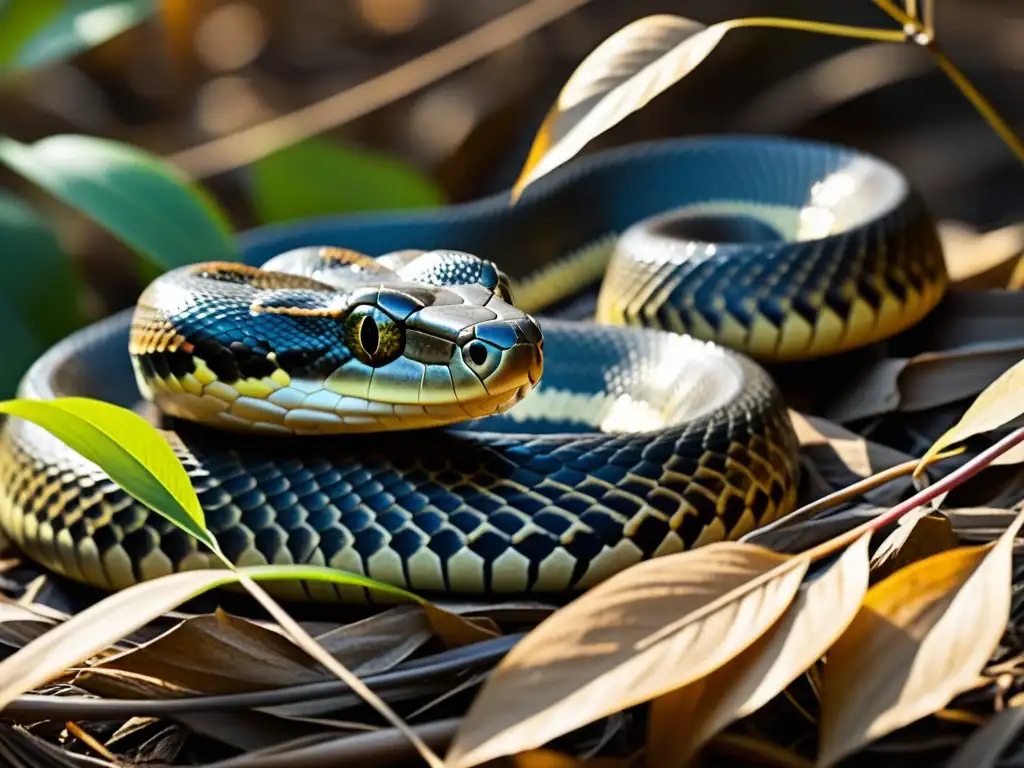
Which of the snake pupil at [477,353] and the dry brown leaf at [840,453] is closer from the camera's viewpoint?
the snake pupil at [477,353]

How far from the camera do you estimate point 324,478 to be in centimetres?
264

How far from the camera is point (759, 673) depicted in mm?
1788

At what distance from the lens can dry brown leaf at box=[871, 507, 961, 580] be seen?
221 cm

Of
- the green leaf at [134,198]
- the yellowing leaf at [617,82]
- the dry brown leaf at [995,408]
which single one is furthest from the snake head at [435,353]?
the green leaf at [134,198]

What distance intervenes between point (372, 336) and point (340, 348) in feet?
0.33

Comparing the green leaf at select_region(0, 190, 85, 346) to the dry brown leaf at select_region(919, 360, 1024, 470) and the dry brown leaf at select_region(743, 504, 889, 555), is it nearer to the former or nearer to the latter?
the dry brown leaf at select_region(743, 504, 889, 555)

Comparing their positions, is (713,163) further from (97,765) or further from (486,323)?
(97,765)

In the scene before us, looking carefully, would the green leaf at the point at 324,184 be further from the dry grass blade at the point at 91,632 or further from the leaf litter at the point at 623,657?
the dry grass blade at the point at 91,632

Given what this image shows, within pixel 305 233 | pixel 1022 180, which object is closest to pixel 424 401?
pixel 305 233

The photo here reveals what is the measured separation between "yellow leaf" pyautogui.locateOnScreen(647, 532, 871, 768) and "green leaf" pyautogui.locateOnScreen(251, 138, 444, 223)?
4.41m

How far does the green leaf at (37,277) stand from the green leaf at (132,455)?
2.57 metres

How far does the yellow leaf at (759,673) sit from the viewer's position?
1.74 meters

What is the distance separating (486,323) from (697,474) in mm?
623

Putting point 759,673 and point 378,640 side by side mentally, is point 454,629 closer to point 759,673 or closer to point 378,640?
point 378,640
